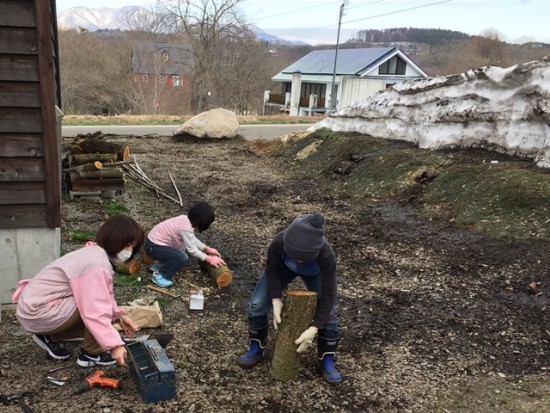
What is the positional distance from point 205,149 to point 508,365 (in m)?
11.2

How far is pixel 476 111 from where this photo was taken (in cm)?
827

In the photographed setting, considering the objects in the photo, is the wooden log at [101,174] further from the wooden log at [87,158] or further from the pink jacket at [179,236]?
the pink jacket at [179,236]

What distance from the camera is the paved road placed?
15625 millimetres

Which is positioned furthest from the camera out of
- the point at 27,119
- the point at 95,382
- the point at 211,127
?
the point at 211,127

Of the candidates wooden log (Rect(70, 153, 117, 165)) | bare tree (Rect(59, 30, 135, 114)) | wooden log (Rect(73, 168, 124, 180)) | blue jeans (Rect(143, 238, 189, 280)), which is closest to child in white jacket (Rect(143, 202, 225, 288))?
blue jeans (Rect(143, 238, 189, 280))

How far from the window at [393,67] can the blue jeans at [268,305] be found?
3718 cm

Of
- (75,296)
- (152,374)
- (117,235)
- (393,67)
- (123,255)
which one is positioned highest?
(393,67)

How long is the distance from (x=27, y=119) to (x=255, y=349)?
2421 millimetres

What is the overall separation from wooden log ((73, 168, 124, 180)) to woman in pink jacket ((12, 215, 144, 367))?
14.7 ft

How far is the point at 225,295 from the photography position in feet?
14.4

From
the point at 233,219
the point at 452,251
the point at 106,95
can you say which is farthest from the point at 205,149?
the point at 106,95

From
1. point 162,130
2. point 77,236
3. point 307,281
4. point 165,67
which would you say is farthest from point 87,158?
point 165,67

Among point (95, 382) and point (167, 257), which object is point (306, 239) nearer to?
point (95, 382)

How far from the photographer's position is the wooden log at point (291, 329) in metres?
2.93
